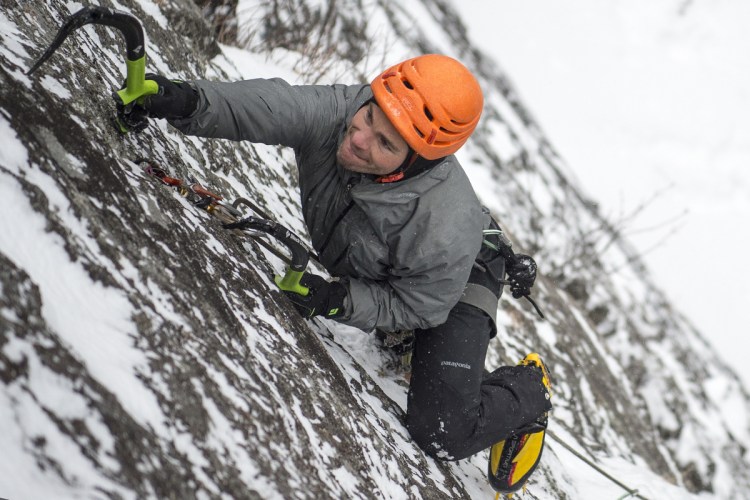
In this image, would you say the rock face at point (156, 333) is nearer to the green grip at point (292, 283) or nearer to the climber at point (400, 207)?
the green grip at point (292, 283)

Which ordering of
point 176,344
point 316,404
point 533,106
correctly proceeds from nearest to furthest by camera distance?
1. point 176,344
2. point 316,404
3. point 533,106

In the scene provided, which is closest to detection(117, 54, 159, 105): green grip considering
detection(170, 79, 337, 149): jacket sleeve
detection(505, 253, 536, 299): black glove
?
detection(170, 79, 337, 149): jacket sleeve

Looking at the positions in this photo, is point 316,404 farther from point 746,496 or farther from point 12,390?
point 746,496

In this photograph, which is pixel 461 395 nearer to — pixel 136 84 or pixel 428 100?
pixel 428 100

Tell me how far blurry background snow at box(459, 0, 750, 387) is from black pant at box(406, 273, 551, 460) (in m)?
7.56

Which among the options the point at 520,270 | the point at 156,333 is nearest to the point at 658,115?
the point at 520,270

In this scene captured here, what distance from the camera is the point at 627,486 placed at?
12.9 feet

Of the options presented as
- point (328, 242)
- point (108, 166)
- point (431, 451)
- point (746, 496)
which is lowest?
point (746, 496)

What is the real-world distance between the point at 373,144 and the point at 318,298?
550 millimetres

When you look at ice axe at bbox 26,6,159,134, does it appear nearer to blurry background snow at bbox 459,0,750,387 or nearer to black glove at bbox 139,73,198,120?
black glove at bbox 139,73,198,120

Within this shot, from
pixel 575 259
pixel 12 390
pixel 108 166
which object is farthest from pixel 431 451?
pixel 575 259

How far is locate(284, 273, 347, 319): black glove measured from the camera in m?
2.25

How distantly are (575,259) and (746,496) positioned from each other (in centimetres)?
254

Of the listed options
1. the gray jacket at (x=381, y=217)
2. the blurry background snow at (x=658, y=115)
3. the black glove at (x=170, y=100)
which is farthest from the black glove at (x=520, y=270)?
the blurry background snow at (x=658, y=115)
